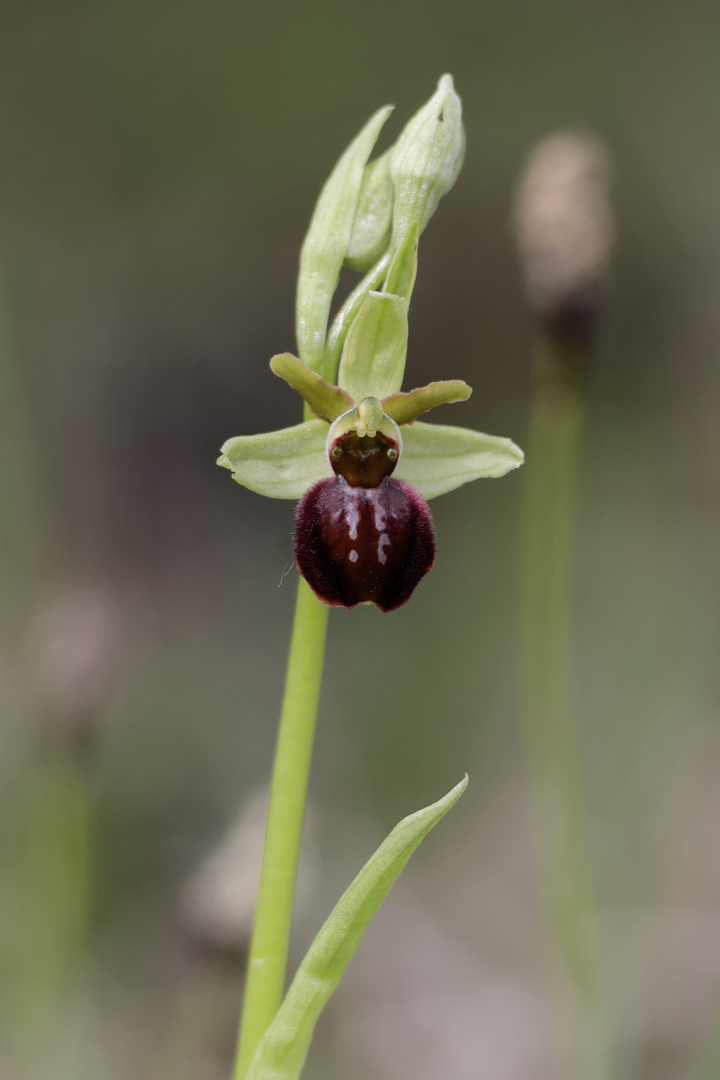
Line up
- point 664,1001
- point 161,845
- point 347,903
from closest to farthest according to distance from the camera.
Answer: point 347,903
point 664,1001
point 161,845

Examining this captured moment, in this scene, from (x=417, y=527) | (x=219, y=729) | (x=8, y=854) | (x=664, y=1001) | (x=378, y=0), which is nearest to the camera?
(x=417, y=527)

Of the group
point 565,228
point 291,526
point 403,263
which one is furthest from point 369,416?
point 291,526

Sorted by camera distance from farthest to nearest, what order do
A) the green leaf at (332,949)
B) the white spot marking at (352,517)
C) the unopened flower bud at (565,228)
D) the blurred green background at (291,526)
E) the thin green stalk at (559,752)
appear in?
1. the blurred green background at (291,526)
2. the unopened flower bud at (565,228)
3. the thin green stalk at (559,752)
4. the white spot marking at (352,517)
5. the green leaf at (332,949)

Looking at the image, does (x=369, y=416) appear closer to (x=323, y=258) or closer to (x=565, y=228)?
(x=323, y=258)

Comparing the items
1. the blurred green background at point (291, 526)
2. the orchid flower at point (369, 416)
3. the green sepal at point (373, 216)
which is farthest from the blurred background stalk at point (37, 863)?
the green sepal at point (373, 216)

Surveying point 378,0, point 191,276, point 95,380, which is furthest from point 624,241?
point 95,380

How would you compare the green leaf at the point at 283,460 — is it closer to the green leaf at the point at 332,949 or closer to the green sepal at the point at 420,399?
the green sepal at the point at 420,399

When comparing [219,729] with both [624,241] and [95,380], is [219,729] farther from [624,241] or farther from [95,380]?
[624,241]
